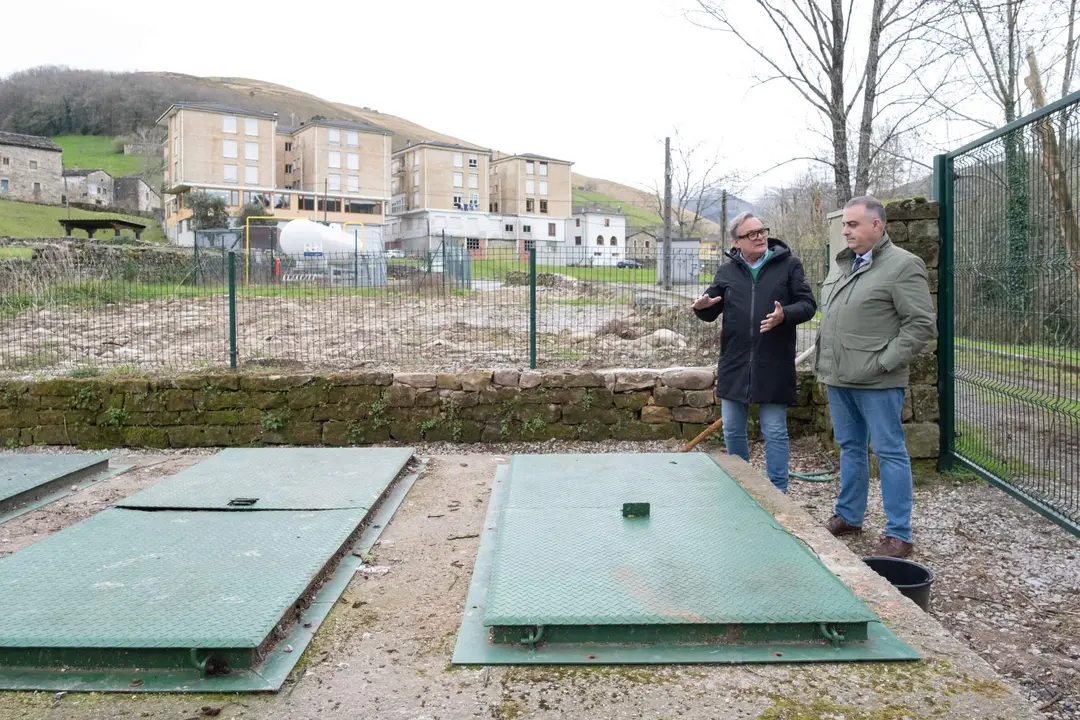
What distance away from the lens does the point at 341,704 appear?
2.35 meters

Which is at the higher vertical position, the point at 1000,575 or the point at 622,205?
the point at 622,205

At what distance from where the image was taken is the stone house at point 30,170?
7194 centimetres

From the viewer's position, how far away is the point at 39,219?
59.8m

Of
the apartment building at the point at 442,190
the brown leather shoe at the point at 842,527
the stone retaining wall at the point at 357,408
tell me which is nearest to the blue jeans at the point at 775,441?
the brown leather shoe at the point at 842,527

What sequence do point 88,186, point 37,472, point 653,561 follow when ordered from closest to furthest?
point 653,561
point 37,472
point 88,186

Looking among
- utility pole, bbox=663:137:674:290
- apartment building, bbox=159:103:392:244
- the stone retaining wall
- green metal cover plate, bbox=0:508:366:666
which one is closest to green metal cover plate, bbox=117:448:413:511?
green metal cover plate, bbox=0:508:366:666

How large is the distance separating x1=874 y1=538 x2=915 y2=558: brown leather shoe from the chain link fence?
12.7 feet

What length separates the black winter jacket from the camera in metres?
4.88

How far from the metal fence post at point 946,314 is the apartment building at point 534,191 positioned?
77.3 metres

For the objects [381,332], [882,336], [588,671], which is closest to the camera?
[588,671]

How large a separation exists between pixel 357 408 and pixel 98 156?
107m

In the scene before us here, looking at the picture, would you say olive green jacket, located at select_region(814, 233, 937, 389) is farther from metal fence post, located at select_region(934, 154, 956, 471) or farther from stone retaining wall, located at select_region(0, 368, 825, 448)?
stone retaining wall, located at select_region(0, 368, 825, 448)

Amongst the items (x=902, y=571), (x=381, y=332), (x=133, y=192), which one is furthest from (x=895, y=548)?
(x=133, y=192)

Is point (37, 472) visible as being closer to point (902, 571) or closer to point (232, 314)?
point (232, 314)
